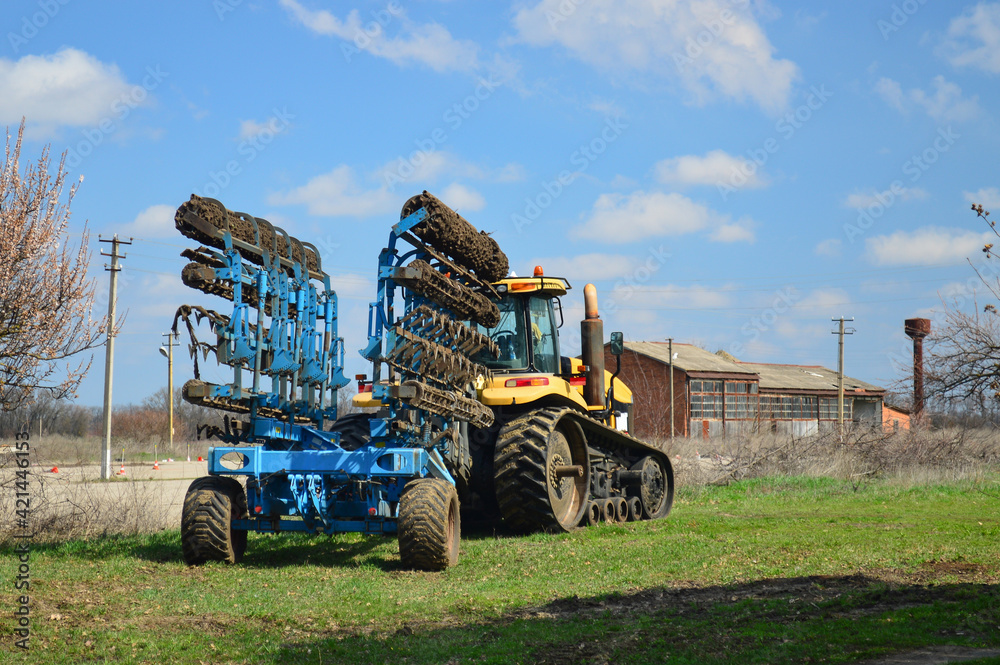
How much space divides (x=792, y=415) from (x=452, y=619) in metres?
48.6

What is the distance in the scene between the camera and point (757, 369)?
5434 cm

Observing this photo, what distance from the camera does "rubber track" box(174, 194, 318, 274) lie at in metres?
8.99

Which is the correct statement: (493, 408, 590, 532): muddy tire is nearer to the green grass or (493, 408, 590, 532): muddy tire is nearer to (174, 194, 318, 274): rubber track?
the green grass

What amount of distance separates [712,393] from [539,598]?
41.9 metres

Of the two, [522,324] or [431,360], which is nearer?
[431,360]

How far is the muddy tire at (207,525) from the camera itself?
29.5 feet

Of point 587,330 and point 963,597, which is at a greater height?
point 587,330

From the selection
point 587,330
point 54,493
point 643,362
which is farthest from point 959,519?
point 643,362

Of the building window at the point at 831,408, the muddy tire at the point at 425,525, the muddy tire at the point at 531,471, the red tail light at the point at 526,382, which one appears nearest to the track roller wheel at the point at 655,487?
the muddy tire at the point at 531,471

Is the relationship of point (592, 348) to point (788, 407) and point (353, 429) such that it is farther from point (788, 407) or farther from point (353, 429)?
point (788, 407)

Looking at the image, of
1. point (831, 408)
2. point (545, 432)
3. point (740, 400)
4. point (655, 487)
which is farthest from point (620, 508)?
point (831, 408)

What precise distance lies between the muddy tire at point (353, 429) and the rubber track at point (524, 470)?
1.79 metres

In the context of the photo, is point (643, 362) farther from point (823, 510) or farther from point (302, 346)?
point (302, 346)

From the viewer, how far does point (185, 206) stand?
29.6 ft
